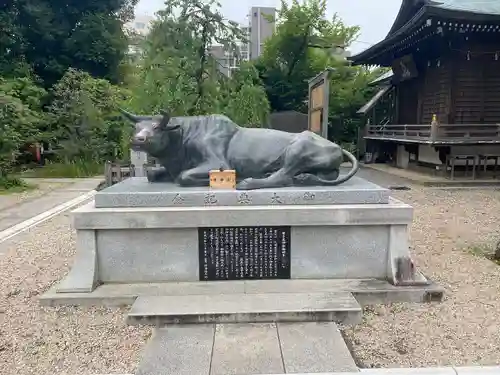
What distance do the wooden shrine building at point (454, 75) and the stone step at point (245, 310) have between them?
10589 mm

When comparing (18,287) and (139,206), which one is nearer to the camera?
(139,206)

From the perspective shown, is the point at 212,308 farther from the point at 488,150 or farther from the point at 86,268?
the point at 488,150

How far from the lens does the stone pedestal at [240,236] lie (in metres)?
4.05

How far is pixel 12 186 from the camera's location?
40.9 feet

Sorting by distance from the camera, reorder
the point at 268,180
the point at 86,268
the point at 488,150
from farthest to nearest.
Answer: the point at 488,150 → the point at 268,180 → the point at 86,268

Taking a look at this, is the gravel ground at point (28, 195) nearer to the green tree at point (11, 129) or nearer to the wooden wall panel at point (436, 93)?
the green tree at point (11, 129)

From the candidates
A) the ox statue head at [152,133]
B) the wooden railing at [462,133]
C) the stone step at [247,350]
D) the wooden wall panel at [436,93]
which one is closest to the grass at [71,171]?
the wooden railing at [462,133]

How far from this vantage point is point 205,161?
454 cm

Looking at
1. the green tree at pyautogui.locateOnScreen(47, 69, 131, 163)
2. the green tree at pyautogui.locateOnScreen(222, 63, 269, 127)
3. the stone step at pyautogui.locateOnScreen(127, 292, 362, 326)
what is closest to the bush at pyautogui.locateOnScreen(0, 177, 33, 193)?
the green tree at pyautogui.locateOnScreen(47, 69, 131, 163)

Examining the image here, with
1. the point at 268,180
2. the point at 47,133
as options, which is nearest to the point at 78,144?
the point at 47,133

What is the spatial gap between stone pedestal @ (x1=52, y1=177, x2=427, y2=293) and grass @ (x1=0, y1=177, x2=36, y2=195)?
30.2 ft

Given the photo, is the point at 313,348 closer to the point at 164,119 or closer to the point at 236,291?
the point at 236,291

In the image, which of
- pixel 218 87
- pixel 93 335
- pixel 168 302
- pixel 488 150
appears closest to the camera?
pixel 93 335

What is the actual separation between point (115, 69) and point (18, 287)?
19.2 metres
